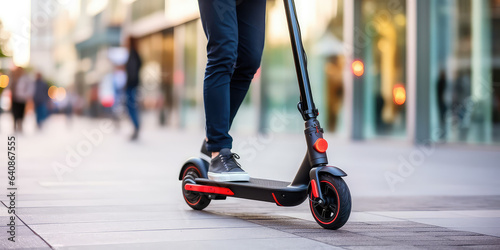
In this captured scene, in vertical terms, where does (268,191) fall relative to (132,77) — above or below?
below

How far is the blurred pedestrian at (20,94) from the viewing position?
1784 cm

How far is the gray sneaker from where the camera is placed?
3.81 metres

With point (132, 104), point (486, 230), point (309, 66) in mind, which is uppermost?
point (309, 66)

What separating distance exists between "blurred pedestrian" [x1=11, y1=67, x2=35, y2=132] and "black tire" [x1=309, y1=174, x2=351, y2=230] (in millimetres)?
15504

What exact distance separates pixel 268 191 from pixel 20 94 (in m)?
15.7

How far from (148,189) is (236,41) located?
1.80 meters

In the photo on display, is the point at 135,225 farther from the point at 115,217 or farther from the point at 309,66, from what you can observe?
the point at 309,66

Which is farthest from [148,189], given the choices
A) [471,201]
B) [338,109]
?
[338,109]

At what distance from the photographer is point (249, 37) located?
405cm

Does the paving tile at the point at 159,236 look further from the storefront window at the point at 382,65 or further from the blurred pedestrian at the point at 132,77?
the storefront window at the point at 382,65

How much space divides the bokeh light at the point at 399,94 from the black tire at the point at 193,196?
10011 millimetres

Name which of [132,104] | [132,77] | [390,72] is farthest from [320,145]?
[390,72]

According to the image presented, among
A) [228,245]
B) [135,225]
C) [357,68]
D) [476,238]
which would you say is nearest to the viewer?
[228,245]

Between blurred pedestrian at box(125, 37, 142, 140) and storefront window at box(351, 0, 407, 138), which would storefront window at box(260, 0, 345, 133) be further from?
blurred pedestrian at box(125, 37, 142, 140)
